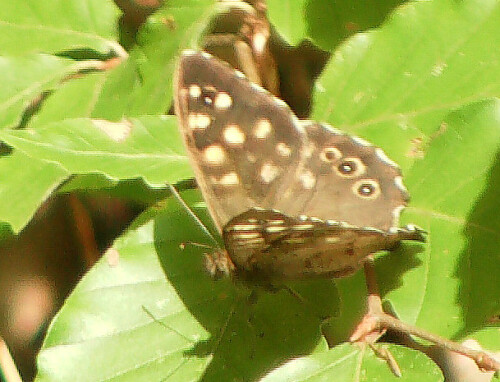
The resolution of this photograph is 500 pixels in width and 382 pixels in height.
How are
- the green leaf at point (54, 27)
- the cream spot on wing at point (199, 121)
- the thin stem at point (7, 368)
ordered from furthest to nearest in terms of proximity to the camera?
the green leaf at point (54, 27), the thin stem at point (7, 368), the cream spot on wing at point (199, 121)

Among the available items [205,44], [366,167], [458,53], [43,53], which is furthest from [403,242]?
[43,53]

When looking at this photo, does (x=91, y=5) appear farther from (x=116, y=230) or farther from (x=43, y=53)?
(x=116, y=230)

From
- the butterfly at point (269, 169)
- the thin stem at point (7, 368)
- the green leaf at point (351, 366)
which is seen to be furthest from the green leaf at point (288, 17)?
the thin stem at point (7, 368)

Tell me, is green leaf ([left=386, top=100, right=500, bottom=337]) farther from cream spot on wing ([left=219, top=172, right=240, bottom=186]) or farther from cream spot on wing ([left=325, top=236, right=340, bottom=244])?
cream spot on wing ([left=219, top=172, right=240, bottom=186])

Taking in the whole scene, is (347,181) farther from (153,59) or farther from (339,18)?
(153,59)

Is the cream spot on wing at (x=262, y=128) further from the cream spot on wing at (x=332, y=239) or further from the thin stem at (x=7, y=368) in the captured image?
the thin stem at (x=7, y=368)

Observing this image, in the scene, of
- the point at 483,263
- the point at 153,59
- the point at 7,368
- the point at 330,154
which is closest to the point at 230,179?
the point at 330,154
